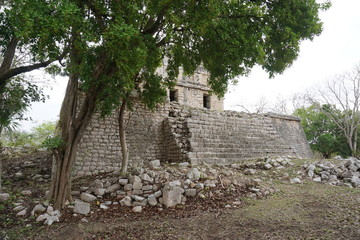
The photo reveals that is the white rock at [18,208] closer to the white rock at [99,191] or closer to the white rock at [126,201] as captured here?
the white rock at [99,191]

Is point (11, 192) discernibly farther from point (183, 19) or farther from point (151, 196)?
point (183, 19)

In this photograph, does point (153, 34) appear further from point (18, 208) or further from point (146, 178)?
point (18, 208)

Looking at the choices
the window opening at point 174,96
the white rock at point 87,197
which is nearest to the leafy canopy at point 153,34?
the white rock at point 87,197

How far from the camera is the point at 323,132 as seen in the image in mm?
22188

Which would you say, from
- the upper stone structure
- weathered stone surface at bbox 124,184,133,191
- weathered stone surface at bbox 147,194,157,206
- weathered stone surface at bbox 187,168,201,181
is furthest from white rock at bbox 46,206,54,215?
the upper stone structure

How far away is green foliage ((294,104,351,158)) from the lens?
20562mm

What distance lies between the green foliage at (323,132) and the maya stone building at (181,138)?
902 centimetres

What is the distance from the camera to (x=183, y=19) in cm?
498

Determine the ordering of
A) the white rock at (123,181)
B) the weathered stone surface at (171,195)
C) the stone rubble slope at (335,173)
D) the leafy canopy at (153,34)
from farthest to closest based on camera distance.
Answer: the stone rubble slope at (335,173) → the white rock at (123,181) → the weathered stone surface at (171,195) → the leafy canopy at (153,34)

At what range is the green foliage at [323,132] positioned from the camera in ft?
67.5

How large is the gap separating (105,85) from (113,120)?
422 centimetres

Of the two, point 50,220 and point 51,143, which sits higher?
point 51,143

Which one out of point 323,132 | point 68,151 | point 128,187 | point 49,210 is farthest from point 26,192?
point 323,132

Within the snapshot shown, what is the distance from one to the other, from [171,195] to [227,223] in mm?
1508
